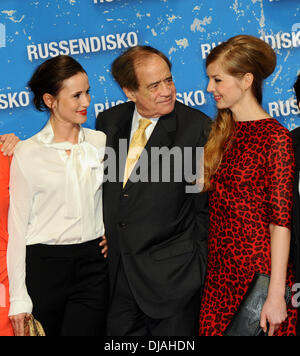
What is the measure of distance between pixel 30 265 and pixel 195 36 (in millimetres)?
2011

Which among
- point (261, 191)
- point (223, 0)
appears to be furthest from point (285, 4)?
point (261, 191)

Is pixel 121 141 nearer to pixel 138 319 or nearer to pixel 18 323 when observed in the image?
pixel 138 319

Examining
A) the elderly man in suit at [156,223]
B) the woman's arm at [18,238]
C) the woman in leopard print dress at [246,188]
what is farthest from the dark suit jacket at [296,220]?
Answer: the woman's arm at [18,238]

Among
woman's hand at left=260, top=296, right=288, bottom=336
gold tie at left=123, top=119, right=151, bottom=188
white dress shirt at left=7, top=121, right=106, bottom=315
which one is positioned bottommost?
woman's hand at left=260, top=296, right=288, bottom=336

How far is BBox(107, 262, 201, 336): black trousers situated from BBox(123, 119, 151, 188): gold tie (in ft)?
1.71

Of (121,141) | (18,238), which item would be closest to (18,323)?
(18,238)

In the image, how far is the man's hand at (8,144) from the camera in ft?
10.4

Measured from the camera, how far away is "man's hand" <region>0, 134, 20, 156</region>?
316 centimetres

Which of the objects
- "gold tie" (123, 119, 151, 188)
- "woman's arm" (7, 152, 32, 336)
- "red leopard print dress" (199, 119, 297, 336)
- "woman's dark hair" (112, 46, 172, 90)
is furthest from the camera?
"woman's dark hair" (112, 46, 172, 90)

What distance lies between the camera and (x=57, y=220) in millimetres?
3102

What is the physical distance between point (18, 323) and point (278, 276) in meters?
1.32
